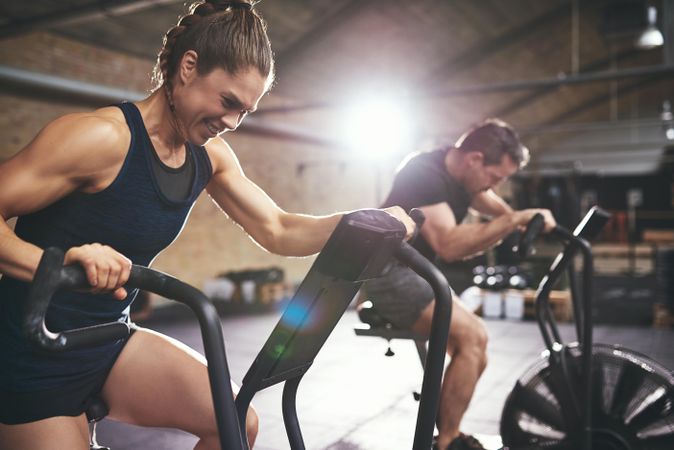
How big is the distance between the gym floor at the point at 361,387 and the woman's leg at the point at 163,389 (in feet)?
4.92

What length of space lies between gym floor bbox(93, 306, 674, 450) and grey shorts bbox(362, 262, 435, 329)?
594 millimetres

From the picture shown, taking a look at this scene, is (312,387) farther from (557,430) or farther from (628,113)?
(628,113)

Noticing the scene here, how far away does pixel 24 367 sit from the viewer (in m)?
1.25

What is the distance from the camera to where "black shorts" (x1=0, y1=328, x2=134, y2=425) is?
1.25 metres

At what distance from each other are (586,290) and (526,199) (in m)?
11.1

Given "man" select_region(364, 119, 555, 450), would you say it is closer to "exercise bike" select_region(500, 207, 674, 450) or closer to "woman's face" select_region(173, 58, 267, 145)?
"exercise bike" select_region(500, 207, 674, 450)

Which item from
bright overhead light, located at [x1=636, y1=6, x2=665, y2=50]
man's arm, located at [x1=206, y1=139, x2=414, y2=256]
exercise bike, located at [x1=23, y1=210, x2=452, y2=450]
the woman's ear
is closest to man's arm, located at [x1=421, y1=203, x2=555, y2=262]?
man's arm, located at [x1=206, y1=139, x2=414, y2=256]

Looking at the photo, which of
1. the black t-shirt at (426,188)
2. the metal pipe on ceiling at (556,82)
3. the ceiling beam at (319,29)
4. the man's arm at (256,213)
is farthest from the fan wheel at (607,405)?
the ceiling beam at (319,29)

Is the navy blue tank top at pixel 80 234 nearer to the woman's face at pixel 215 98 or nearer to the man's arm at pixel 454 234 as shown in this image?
the woman's face at pixel 215 98

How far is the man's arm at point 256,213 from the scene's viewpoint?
4.81 ft

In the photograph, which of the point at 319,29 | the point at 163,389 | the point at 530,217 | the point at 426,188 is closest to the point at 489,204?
the point at 426,188

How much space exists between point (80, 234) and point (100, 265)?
1.28 feet

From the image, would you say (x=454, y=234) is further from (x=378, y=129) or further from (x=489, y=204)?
(x=378, y=129)

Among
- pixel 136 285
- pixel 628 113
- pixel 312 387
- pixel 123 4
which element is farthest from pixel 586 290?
pixel 628 113
